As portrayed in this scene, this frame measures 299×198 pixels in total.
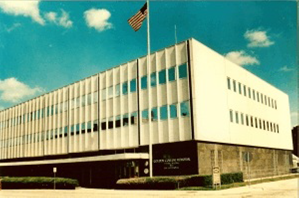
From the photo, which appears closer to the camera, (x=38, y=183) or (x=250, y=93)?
(x=38, y=183)

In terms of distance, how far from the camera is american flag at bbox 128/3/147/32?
90.6 ft

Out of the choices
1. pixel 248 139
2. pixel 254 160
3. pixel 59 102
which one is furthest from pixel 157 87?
pixel 59 102

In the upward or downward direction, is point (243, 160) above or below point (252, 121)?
below

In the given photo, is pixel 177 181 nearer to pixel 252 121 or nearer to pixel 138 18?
pixel 138 18

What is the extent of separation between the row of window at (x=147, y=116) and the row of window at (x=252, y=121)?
7.63 m

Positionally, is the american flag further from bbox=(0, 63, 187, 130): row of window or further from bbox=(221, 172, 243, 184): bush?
bbox=(221, 172, 243, 184): bush

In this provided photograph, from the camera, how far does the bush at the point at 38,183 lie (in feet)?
108

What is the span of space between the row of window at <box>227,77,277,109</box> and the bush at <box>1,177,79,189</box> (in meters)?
19.9

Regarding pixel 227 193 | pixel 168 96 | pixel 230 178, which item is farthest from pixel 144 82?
pixel 227 193

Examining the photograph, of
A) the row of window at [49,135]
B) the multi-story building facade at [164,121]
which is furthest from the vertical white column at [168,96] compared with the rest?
the row of window at [49,135]

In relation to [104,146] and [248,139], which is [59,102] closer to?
[104,146]

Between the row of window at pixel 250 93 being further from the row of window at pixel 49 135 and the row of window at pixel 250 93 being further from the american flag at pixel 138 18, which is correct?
the row of window at pixel 49 135

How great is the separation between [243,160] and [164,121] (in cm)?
1168

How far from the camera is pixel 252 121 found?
129ft
